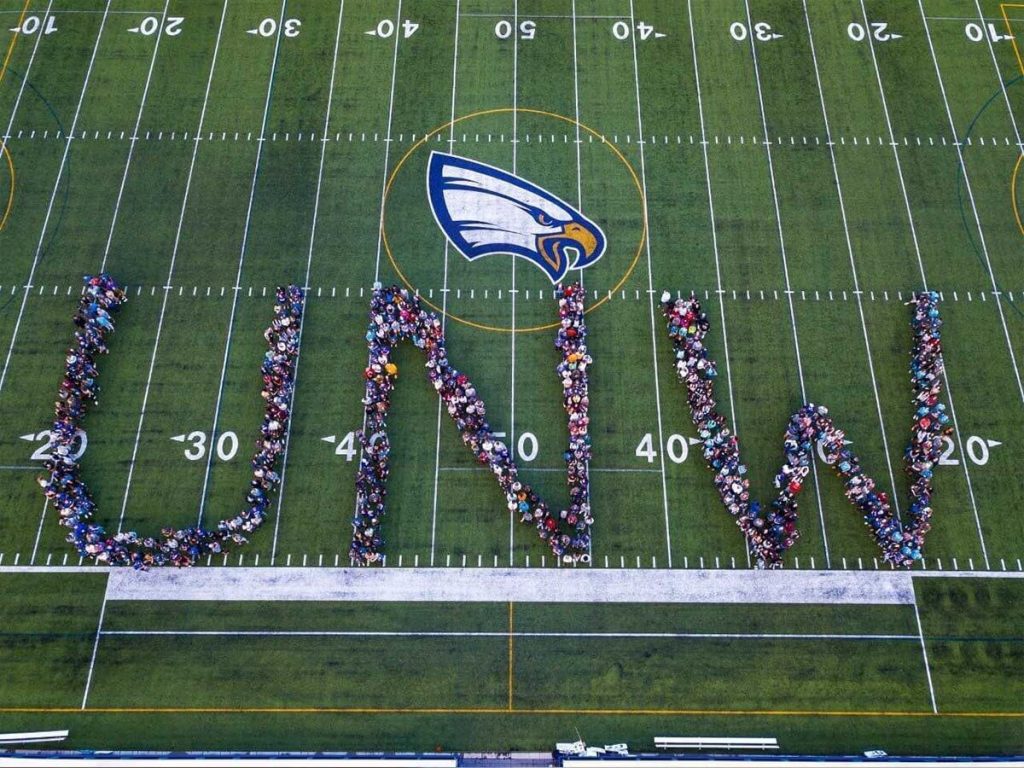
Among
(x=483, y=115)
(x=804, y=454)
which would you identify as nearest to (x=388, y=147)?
(x=483, y=115)

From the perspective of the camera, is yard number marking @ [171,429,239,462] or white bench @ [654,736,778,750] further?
yard number marking @ [171,429,239,462]

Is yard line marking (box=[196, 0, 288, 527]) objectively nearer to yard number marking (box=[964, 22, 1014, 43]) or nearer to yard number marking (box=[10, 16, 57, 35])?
yard number marking (box=[10, 16, 57, 35])

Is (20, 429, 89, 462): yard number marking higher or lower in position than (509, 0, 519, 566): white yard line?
lower

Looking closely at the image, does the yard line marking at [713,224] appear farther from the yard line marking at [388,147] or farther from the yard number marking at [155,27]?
the yard number marking at [155,27]

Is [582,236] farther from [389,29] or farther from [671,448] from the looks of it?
[389,29]

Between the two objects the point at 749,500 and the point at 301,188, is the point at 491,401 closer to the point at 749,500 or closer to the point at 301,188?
the point at 749,500

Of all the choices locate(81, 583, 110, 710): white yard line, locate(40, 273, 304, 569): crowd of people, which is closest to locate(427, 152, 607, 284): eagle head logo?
locate(40, 273, 304, 569): crowd of people
